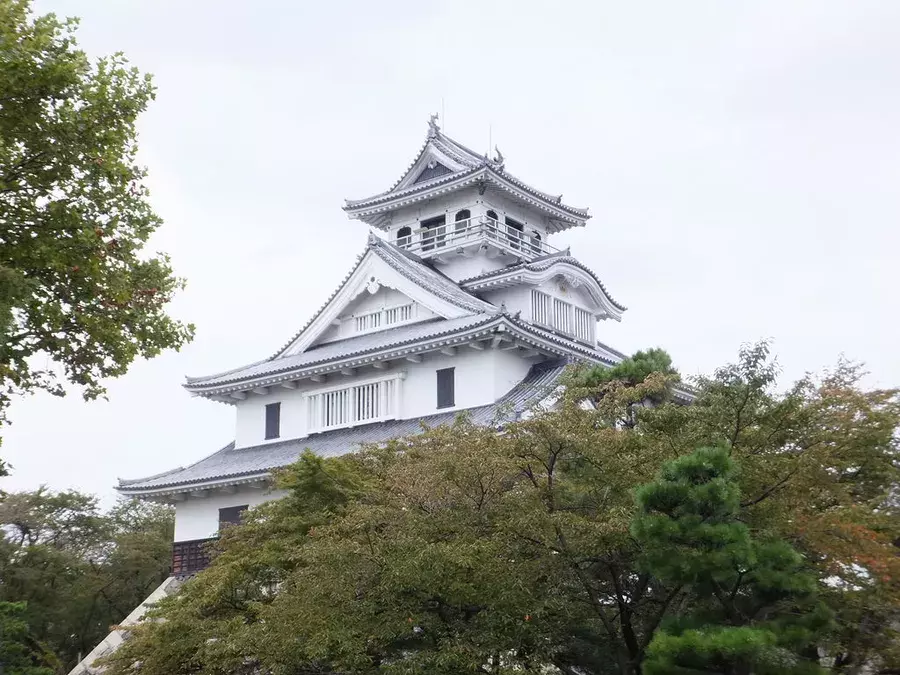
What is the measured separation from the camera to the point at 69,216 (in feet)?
48.6

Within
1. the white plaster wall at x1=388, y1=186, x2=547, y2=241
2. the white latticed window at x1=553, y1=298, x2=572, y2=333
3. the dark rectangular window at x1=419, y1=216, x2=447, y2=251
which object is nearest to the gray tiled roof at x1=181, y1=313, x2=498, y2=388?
the white latticed window at x1=553, y1=298, x2=572, y2=333

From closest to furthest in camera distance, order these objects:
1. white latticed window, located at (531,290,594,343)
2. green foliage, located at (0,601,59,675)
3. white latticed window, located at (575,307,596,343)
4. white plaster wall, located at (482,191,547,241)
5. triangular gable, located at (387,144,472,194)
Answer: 1. green foliage, located at (0,601,59,675)
2. white latticed window, located at (531,290,594,343)
3. white latticed window, located at (575,307,596,343)
4. white plaster wall, located at (482,191,547,241)
5. triangular gable, located at (387,144,472,194)

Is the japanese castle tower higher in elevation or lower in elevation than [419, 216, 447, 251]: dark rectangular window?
lower

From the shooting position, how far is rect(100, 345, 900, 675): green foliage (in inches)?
492

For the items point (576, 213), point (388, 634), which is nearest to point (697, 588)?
point (388, 634)

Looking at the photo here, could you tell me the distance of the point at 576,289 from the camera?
109 ft

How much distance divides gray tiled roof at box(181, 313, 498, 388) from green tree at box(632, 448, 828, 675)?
14.5m

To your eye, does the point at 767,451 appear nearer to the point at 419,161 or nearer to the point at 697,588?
the point at 697,588

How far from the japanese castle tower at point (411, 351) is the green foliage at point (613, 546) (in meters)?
10.0

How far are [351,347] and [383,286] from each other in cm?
220

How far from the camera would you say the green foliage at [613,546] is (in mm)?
12484

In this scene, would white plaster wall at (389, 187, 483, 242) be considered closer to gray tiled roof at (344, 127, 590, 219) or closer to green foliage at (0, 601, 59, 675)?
gray tiled roof at (344, 127, 590, 219)

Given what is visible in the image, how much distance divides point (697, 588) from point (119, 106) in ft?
33.7

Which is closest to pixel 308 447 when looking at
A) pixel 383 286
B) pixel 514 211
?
pixel 383 286
